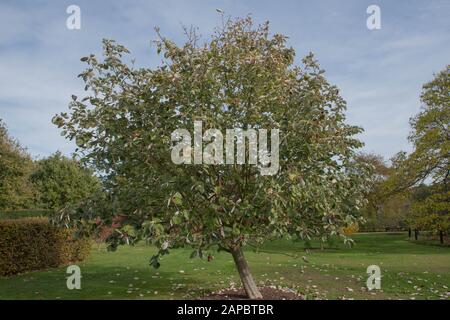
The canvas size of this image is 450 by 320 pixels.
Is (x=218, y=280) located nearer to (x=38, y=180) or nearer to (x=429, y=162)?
(x=429, y=162)

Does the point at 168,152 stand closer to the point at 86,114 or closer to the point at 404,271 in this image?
the point at 86,114

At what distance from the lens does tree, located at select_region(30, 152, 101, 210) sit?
35.7 meters

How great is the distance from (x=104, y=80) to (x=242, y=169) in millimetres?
3120

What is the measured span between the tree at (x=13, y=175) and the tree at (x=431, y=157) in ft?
87.5

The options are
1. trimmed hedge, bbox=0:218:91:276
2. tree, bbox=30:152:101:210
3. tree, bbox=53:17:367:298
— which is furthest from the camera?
tree, bbox=30:152:101:210

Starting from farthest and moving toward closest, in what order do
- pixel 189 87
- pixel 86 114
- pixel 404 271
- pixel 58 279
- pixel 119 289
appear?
pixel 404 271
pixel 58 279
pixel 119 289
pixel 86 114
pixel 189 87

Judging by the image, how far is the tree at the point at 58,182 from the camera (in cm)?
3569

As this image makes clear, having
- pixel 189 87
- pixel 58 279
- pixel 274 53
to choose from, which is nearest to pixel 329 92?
pixel 274 53

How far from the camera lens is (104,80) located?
27.5 ft

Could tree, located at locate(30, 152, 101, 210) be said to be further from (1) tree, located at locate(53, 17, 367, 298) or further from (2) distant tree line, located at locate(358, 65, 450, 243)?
(1) tree, located at locate(53, 17, 367, 298)

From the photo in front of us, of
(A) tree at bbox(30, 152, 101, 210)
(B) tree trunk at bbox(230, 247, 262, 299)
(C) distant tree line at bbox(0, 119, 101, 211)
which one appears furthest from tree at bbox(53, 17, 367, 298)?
(A) tree at bbox(30, 152, 101, 210)

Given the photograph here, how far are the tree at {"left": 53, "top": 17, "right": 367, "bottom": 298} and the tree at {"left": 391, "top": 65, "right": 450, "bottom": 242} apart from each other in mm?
18529

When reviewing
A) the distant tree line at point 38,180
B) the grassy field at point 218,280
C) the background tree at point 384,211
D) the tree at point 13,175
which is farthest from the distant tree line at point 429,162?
the tree at point 13,175
